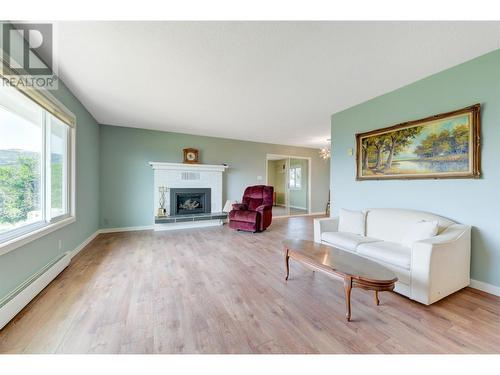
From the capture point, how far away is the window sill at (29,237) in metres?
1.60

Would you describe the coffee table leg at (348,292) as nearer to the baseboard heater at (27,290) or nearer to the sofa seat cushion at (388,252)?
the sofa seat cushion at (388,252)

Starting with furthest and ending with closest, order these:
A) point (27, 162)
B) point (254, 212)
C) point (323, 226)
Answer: point (254, 212) < point (323, 226) < point (27, 162)

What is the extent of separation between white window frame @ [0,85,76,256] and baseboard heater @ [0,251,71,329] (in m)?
0.38

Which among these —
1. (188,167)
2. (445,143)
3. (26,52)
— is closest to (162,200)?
(188,167)

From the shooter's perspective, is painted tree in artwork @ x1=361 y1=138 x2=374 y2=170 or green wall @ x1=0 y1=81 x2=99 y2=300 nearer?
green wall @ x1=0 y1=81 x2=99 y2=300

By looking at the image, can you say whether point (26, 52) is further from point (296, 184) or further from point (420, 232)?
point (296, 184)

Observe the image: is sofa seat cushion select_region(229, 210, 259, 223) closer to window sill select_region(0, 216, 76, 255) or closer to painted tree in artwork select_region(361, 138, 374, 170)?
painted tree in artwork select_region(361, 138, 374, 170)

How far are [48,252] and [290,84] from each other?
11.8 ft

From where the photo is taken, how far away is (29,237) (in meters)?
1.89

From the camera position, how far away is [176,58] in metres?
2.19

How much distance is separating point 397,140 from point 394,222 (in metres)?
1.19

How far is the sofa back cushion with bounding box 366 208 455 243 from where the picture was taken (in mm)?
2420

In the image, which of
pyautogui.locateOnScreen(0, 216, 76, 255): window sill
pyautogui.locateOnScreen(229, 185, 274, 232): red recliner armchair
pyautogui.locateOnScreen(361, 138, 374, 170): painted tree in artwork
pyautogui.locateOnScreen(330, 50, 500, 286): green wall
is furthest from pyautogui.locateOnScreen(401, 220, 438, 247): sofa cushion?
pyautogui.locateOnScreen(0, 216, 76, 255): window sill

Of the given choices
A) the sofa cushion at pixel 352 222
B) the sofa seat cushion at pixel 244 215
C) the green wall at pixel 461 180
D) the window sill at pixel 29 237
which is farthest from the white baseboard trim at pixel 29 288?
the green wall at pixel 461 180
